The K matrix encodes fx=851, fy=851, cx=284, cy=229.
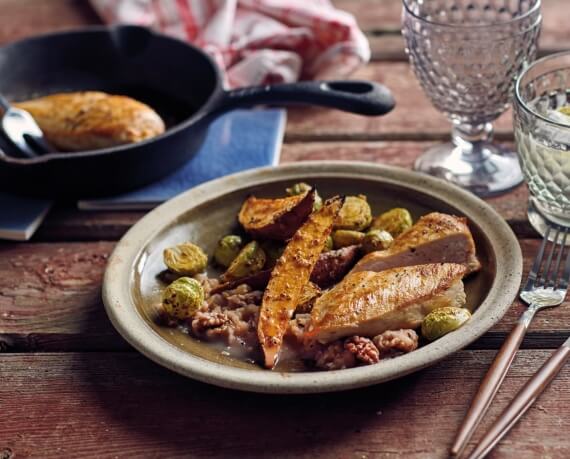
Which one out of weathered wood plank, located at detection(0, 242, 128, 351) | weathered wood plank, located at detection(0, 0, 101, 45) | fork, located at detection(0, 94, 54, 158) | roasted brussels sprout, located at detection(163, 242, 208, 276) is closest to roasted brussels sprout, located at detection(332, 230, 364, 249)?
roasted brussels sprout, located at detection(163, 242, 208, 276)

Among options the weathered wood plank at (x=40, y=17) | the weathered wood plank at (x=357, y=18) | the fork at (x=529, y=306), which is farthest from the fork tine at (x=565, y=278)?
the weathered wood plank at (x=40, y=17)

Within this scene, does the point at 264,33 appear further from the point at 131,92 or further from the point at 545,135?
the point at 545,135

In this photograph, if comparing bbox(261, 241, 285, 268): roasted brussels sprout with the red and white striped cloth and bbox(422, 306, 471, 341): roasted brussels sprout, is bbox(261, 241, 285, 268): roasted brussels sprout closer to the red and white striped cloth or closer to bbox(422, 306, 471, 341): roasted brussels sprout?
bbox(422, 306, 471, 341): roasted brussels sprout

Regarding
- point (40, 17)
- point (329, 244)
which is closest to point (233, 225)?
point (329, 244)

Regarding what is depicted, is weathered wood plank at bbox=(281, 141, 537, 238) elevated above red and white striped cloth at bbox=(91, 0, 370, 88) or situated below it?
below

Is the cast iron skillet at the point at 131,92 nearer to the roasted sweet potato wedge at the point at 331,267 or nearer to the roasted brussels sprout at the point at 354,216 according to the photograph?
the roasted brussels sprout at the point at 354,216

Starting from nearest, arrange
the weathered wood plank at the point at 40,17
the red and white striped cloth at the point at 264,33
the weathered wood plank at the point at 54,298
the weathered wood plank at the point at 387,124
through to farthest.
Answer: the weathered wood plank at the point at 54,298 → the weathered wood plank at the point at 387,124 → the red and white striped cloth at the point at 264,33 → the weathered wood plank at the point at 40,17
